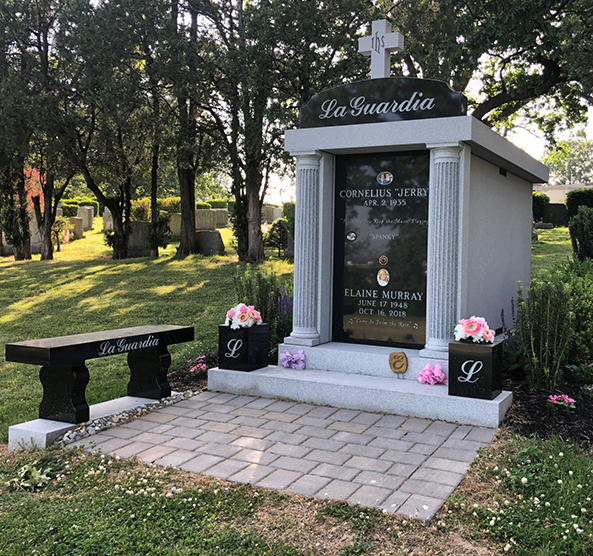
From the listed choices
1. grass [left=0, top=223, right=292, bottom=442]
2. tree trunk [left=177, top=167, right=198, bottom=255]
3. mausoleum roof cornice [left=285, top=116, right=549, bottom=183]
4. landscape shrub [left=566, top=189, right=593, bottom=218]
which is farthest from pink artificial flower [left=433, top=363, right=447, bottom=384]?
landscape shrub [left=566, top=189, right=593, bottom=218]

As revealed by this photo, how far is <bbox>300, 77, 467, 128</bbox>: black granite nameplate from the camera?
592 centimetres

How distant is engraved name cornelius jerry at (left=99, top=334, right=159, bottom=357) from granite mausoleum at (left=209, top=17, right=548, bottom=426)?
0.96 meters

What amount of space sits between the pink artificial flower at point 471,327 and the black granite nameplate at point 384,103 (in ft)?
6.62

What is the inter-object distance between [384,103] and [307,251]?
5.61 ft

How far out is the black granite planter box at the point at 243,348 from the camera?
634cm

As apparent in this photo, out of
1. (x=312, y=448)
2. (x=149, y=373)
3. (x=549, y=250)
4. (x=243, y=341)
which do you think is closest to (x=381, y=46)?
(x=243, y=341)

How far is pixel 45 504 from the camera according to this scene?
3.73 m

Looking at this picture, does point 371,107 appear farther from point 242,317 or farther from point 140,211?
point 140,211

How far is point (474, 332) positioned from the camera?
Answer: 530 centimetres

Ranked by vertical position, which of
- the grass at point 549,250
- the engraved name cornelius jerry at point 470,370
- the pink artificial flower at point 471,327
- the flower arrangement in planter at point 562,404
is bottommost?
the flower arrangement in planter at point 562,404

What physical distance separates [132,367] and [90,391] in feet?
3.64

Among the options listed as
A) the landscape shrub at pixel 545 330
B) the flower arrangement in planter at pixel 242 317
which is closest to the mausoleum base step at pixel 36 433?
the flower arrangement in planter at pixel 242 317

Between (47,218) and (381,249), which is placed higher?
(47,218)

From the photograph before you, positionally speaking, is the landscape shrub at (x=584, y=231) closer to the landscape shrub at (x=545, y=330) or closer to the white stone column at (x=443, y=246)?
the landscape shrub at (x=545, y=330)
